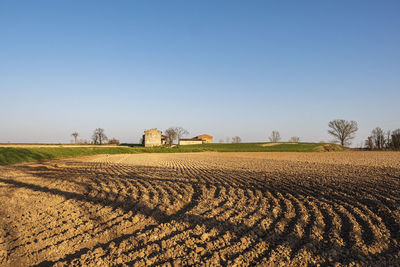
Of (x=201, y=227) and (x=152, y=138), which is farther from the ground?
(x=152, y=138)

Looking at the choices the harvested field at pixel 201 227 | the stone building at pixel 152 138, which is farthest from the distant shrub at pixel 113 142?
the harvested field at pixel 201 227

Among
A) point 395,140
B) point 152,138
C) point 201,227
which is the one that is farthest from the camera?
point 152,138

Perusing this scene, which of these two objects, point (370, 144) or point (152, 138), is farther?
point (152, 138)

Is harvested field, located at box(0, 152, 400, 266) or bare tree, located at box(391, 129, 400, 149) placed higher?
bare tree, located at box(391, 129, 400, 149)

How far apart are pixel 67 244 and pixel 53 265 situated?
0.83 meters

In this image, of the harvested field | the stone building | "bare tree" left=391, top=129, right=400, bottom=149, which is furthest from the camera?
the stone building

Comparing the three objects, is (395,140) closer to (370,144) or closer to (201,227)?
(370,144)

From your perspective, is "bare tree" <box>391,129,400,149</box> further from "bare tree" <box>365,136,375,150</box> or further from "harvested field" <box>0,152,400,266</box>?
"harvested field" <box>0,152,400,266</box>

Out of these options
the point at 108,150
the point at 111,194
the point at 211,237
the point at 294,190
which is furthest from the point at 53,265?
the point at 108,150

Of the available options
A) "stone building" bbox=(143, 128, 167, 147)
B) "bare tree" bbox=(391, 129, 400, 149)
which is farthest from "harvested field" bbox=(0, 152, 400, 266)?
"stone building" bbox=(143, 128, 167, 147)

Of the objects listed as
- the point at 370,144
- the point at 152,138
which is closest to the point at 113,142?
the point at 152,138

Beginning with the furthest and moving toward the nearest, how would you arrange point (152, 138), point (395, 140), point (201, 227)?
point (152, 138) → point (395, 140) → point (201, 227)

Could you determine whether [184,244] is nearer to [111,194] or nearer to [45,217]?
[45,217]

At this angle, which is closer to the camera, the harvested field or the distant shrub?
the harvested field
